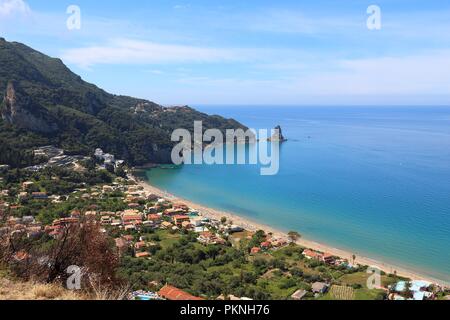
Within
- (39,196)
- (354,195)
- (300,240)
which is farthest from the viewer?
(354,195)

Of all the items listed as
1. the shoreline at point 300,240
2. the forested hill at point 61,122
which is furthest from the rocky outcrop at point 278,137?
the shoreline at point 300,240

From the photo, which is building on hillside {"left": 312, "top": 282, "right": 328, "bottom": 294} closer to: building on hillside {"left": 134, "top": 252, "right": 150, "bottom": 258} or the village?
the village

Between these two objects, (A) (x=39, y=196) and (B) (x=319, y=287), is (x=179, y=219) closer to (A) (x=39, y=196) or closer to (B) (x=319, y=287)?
(A) (x=39, y=196)

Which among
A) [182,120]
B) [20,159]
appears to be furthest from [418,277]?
[182,120]

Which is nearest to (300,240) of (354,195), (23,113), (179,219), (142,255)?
(179,219)
